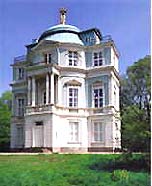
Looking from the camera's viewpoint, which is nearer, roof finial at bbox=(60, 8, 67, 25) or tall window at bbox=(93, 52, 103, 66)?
roof finial at bbox=(60, 8, 67, 25)

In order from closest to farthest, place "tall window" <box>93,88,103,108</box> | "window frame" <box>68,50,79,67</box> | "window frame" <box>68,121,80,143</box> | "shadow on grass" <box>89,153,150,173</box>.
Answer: "shadow on grass" <box>89,153,150,173</box>
"window frame" <box>68,121,80,143</box>
"tall window" <box>93,88,103,108</box>
"window frame" <box>68,50,79,67</box>

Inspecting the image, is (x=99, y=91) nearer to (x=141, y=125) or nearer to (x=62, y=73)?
(x=62, y=73)

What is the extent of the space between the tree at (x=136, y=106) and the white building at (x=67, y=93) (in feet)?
0.23

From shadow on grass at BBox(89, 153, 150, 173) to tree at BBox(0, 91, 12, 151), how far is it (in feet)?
1.83

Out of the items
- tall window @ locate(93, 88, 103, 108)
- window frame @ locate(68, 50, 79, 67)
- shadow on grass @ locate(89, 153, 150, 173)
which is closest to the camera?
shadow on grass @ locate(89, 153, 150, 173)

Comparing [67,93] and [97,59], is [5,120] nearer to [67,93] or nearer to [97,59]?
[67,93]

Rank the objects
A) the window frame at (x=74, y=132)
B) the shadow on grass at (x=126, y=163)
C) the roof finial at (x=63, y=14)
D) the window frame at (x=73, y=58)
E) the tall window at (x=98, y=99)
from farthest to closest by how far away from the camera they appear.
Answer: the window frame at (x=73, y=58)
the tall window at (x=98, y=99)
the window frame at (x=74, y=132)
the roof finial at (x=63, y=14)
the shadow on grass at (x=126, y=163)

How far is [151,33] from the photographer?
6.91 feet

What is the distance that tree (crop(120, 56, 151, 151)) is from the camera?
7.28 feet

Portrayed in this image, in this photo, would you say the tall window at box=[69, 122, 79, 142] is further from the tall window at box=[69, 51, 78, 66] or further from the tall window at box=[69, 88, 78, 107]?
the tall window at box=[69, 51, 78, 66]

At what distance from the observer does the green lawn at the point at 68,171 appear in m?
2.20

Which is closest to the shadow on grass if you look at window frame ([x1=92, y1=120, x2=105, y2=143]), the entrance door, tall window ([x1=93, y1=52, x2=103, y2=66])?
window frame ([x1=92, y1=120, x2=105, y2=143])

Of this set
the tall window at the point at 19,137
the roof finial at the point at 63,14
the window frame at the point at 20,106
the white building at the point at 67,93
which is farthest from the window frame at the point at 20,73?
the roof finial at the point at 63,14

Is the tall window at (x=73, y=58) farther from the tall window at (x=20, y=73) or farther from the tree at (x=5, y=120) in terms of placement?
the tree at (x=5, y=120)
